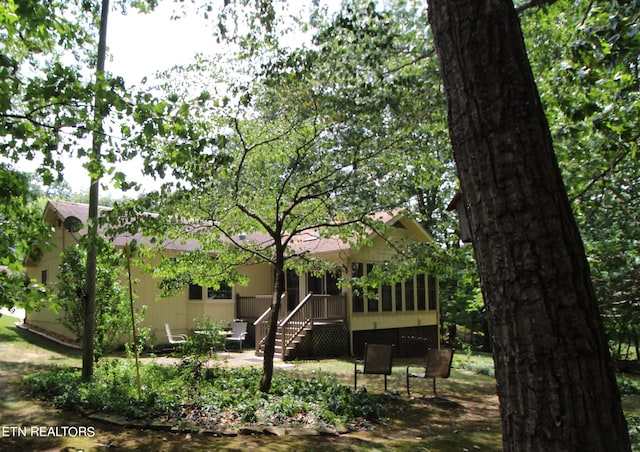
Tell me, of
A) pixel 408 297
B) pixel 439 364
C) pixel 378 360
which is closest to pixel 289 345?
pixel 378 360

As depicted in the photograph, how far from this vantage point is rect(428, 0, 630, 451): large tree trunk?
5.80 feet

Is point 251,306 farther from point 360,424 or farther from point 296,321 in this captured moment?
point 360,424

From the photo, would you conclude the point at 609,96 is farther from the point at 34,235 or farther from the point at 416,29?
the point at 34,235

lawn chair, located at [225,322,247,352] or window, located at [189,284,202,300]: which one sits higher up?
window, located at [189,284,202,300]

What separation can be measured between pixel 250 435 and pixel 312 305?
1050 centimetres

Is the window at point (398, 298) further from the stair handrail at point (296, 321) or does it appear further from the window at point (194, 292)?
the window at point (194, 292)

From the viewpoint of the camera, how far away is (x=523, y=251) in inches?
74.2

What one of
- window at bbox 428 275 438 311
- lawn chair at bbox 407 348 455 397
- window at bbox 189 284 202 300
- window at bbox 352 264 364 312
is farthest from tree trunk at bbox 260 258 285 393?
window at bbox 428 275 438 311

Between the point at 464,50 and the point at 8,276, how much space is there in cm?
482

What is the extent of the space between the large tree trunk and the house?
44.0 feet

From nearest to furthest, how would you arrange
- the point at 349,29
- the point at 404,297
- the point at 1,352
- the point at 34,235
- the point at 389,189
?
the point at 34,235, the point at 349,29, the point at 389,189, the point at 1,352, the point at 404,297

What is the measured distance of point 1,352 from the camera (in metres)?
14.4

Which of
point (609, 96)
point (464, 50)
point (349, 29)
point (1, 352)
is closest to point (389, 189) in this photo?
point (349, 29)

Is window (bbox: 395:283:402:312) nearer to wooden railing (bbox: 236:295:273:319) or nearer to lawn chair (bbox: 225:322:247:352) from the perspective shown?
wooden railing (bbox: 236:295:273:319)
